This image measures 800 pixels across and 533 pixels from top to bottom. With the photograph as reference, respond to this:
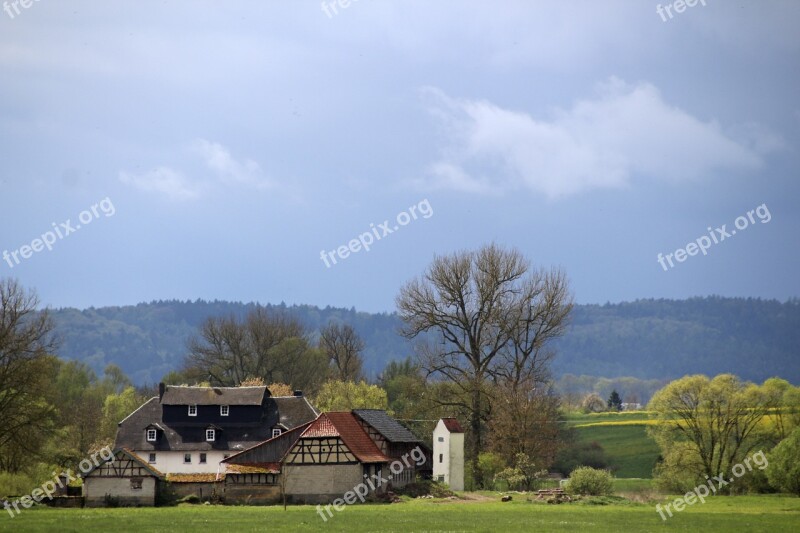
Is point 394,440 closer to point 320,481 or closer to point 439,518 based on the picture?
point 320,481

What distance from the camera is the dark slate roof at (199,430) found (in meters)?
79.6

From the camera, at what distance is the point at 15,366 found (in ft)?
221

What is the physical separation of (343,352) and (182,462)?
67780 mm

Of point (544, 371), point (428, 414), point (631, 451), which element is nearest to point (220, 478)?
point (428, 414)

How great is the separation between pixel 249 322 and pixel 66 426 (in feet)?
159

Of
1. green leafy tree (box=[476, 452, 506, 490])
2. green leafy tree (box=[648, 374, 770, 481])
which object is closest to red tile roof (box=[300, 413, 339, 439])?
green leafy tree (box=[476, 452, 506, 490])

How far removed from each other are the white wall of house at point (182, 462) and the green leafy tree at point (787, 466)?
38494 mm

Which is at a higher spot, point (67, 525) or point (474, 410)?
point (474, 410)

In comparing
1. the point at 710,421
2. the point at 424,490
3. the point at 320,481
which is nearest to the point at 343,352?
the point at 710,421

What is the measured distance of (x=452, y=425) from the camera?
82062 mm

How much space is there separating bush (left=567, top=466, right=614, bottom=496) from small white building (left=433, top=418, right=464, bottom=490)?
13.1 metres

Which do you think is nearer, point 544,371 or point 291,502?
point 291,502

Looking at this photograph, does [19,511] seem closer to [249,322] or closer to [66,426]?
[66,426]

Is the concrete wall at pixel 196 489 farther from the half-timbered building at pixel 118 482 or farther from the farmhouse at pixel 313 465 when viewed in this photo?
the half-timbered building at pixel 118 482
